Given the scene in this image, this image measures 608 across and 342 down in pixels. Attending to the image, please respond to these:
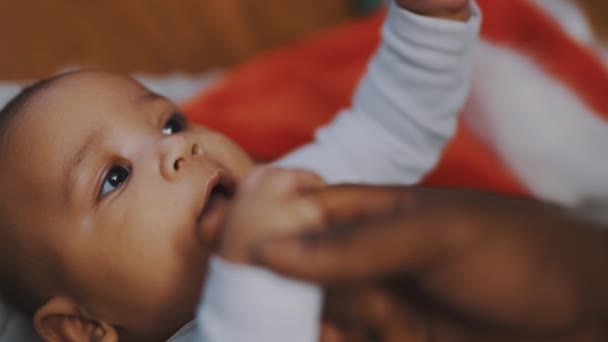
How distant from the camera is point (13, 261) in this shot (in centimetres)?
66

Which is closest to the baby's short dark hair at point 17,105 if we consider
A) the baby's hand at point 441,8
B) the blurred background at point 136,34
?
the baby's hand at point 441,8

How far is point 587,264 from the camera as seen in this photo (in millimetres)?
429

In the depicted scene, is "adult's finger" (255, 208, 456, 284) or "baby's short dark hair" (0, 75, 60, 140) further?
"baby's short dark hair" (0, 75, 60, 140)

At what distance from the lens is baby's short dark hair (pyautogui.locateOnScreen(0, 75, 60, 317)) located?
0.65 m

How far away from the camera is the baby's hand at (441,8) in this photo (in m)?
0.66

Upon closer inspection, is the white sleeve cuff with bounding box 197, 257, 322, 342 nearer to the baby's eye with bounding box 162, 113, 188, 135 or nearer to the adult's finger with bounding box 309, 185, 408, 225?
the adult's finger with bounding box 309, 185, 408, 225

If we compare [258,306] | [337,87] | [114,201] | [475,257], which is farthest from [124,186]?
[337,87]

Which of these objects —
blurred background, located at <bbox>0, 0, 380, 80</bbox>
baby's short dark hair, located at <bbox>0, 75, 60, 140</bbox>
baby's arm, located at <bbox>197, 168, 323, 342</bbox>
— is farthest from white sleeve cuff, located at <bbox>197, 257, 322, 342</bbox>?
blurred background, located at <bbox>0, 0, 380, 80</bbox>

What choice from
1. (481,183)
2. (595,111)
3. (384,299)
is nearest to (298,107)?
(481,183)

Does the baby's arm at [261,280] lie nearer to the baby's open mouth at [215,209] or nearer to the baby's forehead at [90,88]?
the baby's open mouth at [215,209]

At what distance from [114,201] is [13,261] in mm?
132

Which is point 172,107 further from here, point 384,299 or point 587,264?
point 587,264

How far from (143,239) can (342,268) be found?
Answer: 0.26 metres

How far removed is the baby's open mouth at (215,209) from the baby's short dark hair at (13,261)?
7.6 inches
